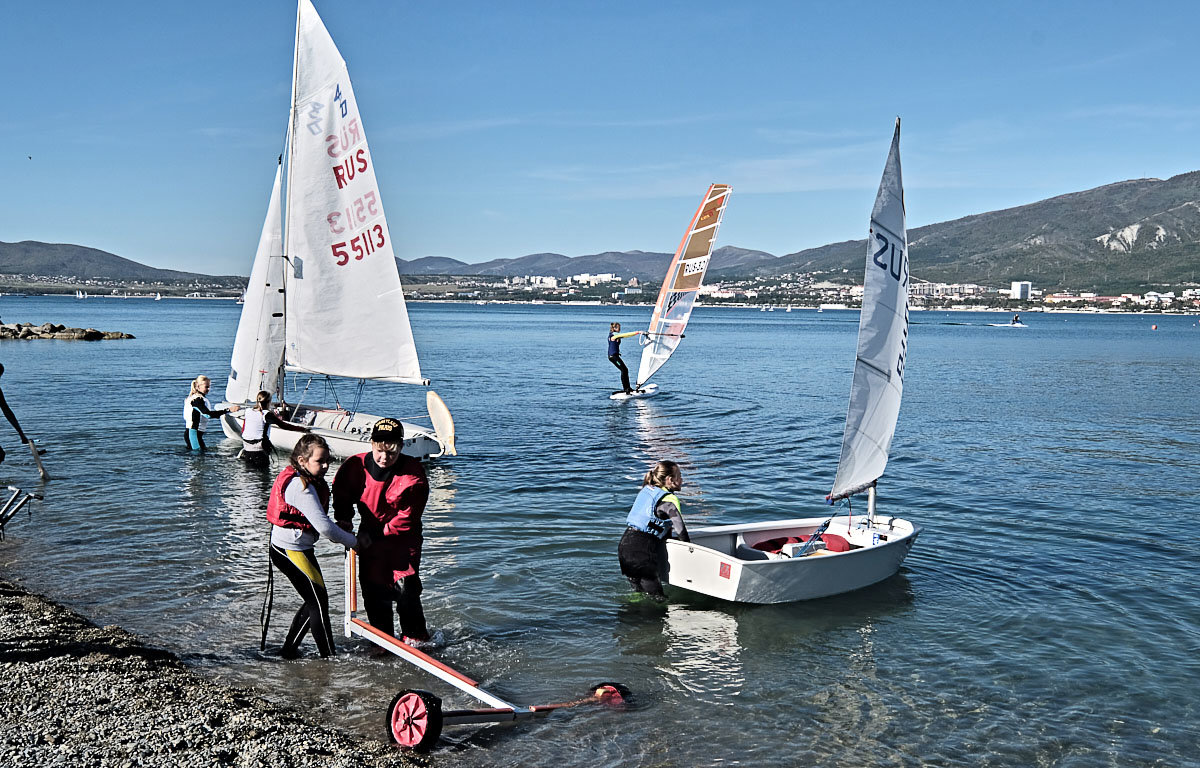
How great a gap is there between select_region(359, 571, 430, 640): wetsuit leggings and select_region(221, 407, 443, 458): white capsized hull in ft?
29.2

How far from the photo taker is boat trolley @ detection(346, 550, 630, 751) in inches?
263

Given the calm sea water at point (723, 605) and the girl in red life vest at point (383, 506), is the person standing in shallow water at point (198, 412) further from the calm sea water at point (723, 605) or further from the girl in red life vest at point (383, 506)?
the girl in red life vest at point (383, 506)

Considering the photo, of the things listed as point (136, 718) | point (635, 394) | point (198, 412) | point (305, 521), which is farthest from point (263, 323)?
point (635, 394)

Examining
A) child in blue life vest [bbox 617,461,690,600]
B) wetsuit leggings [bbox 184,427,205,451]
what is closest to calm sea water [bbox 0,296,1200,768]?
child in blue life vest [bbox 617,461,690,600]

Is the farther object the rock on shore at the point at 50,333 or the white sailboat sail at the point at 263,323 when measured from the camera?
the rock on shore at the point at 50,333

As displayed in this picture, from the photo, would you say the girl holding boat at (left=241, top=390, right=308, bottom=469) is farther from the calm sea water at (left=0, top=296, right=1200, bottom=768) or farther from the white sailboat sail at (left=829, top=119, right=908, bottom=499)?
the white sailboat sail at (left=829, top=119, right=908, bottom=499)

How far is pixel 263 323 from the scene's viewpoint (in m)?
19.3

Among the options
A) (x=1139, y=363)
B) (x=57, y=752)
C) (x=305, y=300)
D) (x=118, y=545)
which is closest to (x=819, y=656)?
(x=57, y=752)

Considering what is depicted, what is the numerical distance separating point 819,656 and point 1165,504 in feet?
35.8

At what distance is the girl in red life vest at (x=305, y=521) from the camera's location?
23.9ft

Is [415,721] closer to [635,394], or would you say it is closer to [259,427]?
[259,427]

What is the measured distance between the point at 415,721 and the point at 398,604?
5.60ft

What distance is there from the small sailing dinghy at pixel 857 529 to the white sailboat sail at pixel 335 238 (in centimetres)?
805

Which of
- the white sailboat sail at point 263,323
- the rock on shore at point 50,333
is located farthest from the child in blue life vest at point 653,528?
the rock on shore at point 50,333
